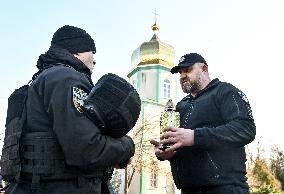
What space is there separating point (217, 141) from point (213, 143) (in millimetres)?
40

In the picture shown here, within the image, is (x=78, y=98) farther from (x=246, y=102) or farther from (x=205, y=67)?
(x=205, y=67)

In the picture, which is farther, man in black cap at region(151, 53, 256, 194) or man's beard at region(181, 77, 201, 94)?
man's beard at region(181, 77, 201, 94)

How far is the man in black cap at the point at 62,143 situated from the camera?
2318 mm

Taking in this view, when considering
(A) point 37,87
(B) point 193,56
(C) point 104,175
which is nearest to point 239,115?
(B) point 193,56

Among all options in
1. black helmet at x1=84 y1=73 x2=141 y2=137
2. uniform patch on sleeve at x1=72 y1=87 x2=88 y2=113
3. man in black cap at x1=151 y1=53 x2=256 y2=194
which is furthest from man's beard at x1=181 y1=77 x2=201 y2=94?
uniform patch on sleeve at x1=72 y1=87 x2=88 y2=113

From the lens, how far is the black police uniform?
232cm

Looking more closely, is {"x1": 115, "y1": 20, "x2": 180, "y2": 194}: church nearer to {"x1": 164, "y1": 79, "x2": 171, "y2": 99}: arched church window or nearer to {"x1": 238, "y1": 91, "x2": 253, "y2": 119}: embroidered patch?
{"x1": 164, "y1": 79, "x2": 171, "y2": 99}: arched church window

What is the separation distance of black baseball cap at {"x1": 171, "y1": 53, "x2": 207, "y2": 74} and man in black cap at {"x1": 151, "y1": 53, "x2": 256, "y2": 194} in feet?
1.04

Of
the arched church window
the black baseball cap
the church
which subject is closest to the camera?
the black baseball cap

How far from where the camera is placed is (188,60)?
3787mm

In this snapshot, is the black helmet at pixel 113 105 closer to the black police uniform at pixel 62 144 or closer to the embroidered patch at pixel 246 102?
the black police uniform at pixel 62 144

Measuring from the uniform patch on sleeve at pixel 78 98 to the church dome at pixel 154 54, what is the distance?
3030 cm

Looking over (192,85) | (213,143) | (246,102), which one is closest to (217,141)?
(213,143)

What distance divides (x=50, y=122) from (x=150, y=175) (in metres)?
27.6
